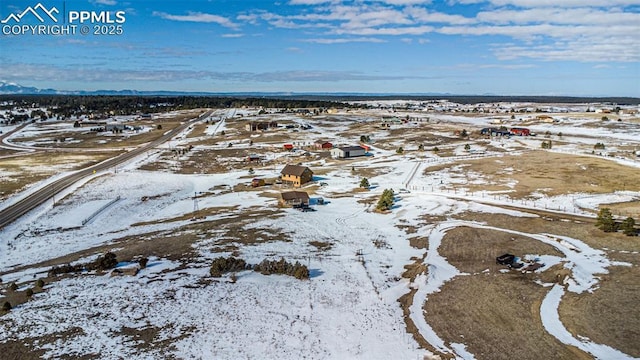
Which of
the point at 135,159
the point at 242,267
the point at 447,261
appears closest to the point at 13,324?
the point at 242,267

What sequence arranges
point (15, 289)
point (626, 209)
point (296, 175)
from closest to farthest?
point (15, 289), point (626, 209), point (296, 175)

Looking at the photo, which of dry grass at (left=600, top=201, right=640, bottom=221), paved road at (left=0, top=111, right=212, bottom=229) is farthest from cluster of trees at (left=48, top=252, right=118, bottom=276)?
dry grass at (left=600, top=201, right=640, bottom=221)

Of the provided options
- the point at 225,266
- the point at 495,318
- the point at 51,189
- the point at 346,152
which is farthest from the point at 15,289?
the point at 346,152

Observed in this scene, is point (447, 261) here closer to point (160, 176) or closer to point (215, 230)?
point (215, 230)

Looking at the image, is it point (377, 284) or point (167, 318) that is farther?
point (377, 284)

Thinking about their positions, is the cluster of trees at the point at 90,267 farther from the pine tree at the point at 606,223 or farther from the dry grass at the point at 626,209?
the dry grass at the point at 626,209

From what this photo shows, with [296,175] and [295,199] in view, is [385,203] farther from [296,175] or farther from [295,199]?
[296,175]

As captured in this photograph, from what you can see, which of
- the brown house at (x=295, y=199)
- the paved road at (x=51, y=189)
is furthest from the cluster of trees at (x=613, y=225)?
the paved road at (x=51, y=189)

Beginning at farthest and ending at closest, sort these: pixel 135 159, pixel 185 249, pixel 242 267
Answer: pixel 135 159 → pixel 185 249 → pixel 242 267
